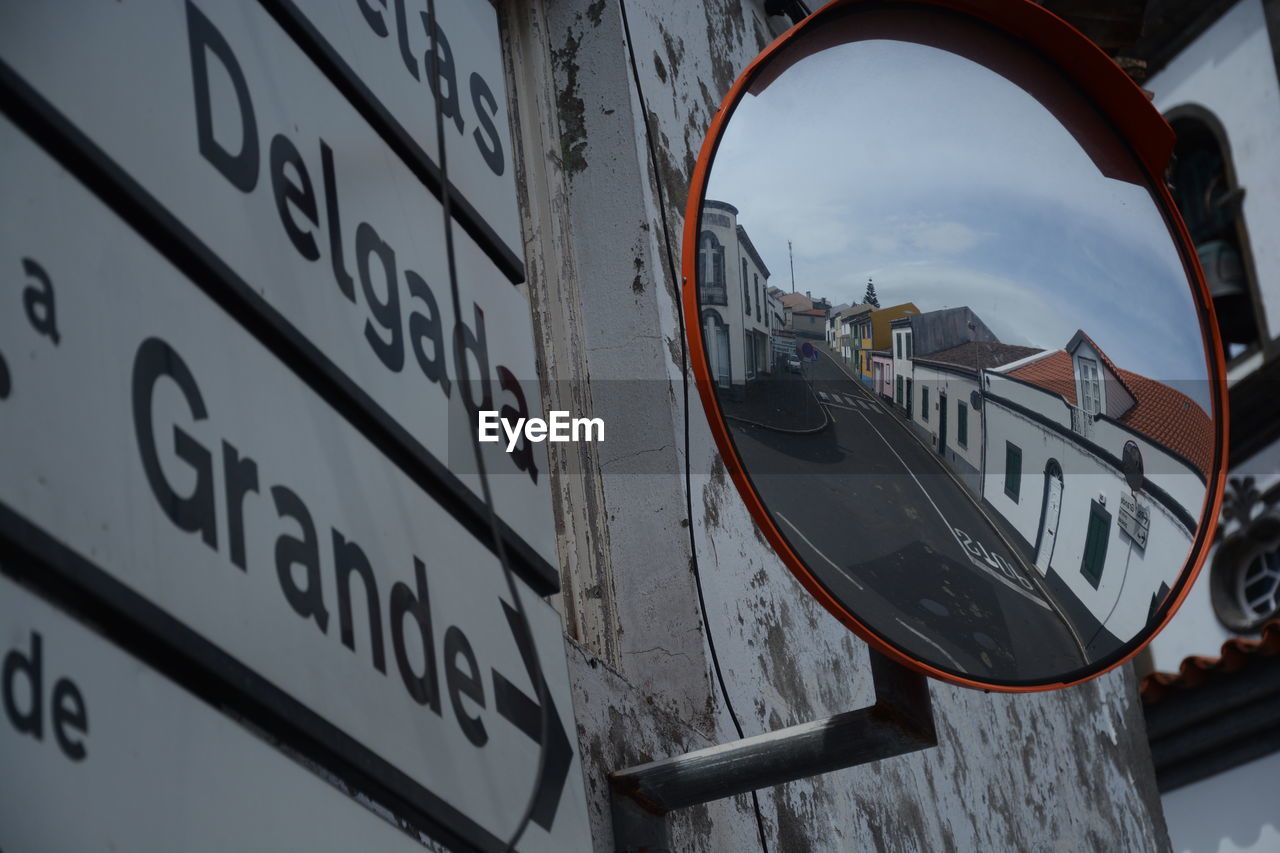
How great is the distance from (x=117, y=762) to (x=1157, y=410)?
3.83 feet

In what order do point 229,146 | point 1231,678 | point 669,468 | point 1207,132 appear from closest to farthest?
point 229,146 → point 669,468 → point 1231,678 → point 1207,132

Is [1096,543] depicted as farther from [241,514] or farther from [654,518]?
[241,514]

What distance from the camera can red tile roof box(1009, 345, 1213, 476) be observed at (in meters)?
1.34

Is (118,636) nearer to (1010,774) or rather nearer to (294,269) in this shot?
(294,269)

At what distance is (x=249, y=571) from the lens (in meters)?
0.80

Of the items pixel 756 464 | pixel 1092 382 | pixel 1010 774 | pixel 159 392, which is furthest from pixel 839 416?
pixel 1010 774

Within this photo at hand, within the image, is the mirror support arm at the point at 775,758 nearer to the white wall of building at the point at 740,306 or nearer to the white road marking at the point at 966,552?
the white road marking at the point at 966,552

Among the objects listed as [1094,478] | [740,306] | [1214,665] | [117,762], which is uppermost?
[740,306]

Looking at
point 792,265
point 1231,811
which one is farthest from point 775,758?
point 1231,811

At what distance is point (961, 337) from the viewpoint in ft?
4.21

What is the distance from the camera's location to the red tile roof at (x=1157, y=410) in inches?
52.7

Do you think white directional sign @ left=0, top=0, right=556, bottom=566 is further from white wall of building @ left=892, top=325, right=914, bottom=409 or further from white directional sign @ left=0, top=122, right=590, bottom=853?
white wall of building @ left=892, top=325, right=914, bottom=409

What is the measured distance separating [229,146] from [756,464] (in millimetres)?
518

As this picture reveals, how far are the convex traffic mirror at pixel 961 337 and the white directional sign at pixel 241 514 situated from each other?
30 cm
